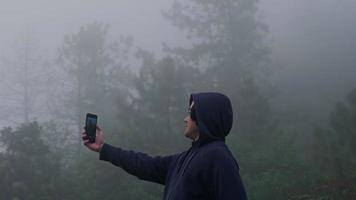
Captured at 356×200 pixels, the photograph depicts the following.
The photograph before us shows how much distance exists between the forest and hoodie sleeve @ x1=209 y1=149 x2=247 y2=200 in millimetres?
8842

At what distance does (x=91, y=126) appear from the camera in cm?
291

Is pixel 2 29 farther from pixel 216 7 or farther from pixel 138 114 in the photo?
pixel 138 114

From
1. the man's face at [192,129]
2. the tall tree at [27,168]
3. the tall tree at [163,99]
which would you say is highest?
→ the man's face at [192,129]

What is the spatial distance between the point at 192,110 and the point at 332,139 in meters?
10.4

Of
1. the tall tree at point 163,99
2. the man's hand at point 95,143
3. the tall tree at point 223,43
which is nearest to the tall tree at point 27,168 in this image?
the tall tree at point 163,99

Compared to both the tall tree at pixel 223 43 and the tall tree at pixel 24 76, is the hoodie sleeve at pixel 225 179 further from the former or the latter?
the tall tree at pixel 24 76

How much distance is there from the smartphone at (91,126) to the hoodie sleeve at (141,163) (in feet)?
0.29

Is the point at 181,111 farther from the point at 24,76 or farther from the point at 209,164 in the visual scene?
the point at 209,164

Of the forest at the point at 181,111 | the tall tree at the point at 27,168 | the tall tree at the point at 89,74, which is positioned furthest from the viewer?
the tall tree at the point at 89,74

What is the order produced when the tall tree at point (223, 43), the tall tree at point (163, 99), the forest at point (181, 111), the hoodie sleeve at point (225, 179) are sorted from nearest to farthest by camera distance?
the hoodie sleeve at point (225, 179)
the forest at point (181, 111)
the tall tree at point (163, 99)
the tall tree at point (223, 43)

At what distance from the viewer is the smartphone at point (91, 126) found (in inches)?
114

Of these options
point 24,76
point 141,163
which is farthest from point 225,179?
point 24,76

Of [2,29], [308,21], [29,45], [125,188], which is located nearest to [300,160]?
[125,188]

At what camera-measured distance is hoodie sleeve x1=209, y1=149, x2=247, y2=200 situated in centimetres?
218
